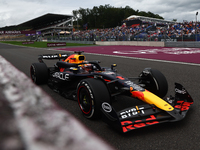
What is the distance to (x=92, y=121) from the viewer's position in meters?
2.99

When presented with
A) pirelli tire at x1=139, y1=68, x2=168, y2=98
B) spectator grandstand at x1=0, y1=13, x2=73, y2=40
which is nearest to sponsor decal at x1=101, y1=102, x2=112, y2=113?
pirelli tire at x1=139, y1=68, x2=168, y2=98

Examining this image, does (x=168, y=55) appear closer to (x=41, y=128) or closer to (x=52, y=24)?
(x=41, y=128)

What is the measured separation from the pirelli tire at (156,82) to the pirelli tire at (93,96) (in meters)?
1.19

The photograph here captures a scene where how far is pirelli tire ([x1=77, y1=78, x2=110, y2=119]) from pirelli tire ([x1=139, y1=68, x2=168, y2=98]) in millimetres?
1195

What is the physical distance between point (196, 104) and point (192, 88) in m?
1.13

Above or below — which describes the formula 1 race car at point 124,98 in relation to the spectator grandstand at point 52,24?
below

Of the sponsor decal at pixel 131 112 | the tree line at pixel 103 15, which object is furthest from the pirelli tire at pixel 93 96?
the tree line at pixel 103 15

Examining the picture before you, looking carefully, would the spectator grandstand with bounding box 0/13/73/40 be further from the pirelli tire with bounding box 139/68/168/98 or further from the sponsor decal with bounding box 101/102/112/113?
the sponsor decal with bounding box 101/102/112/113

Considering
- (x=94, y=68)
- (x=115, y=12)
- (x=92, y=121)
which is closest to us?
(x=92, y=121)

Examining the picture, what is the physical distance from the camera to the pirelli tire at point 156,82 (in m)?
3.62

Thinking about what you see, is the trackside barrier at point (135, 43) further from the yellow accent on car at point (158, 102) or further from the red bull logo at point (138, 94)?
the yellow accent on car at point (158, 102)

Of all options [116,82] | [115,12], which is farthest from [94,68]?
[115,12]

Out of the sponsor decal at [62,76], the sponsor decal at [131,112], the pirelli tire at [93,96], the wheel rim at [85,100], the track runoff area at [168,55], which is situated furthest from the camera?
the track runoff area at [168,55]

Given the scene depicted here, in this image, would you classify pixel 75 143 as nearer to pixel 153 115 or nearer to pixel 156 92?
pixel 153 115
